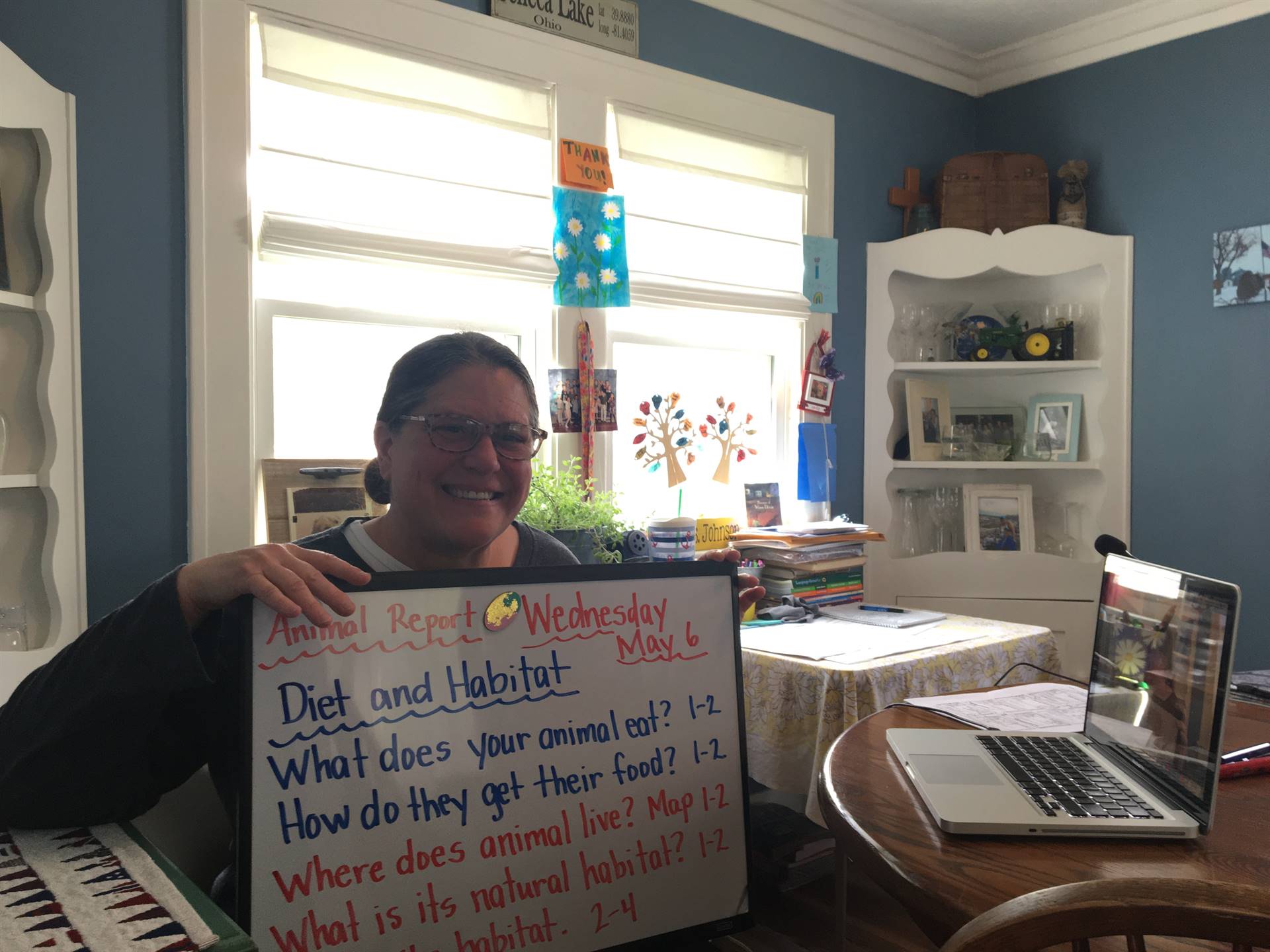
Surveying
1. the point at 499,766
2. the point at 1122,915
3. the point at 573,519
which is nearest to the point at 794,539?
the point at 573,519

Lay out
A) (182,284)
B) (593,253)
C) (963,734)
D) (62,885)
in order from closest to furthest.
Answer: (62,885), (963,734), (182,284), (593,253)

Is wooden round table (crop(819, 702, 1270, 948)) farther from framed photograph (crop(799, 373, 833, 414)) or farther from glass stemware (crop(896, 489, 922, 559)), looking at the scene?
glass stemware (crop(896, 489, 922, 559))

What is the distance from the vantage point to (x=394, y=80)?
2277 mm

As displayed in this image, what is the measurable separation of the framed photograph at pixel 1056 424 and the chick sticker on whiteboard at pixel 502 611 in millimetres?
2686

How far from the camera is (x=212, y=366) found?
6.64 feet

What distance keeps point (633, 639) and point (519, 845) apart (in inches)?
10.0

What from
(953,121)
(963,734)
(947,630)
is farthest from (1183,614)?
(953,121)

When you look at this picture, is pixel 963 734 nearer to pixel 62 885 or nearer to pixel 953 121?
pixel 62 885

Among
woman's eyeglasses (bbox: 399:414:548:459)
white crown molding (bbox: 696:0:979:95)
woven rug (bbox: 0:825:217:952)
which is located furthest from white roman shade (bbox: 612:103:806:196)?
woven rug (bbox: 0:825:217:952)

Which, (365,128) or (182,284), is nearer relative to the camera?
(182,284)

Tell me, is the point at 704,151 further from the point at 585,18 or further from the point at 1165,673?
the point at 1165,673

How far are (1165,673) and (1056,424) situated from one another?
8.04 feet

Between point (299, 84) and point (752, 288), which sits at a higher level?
point (299, 84)

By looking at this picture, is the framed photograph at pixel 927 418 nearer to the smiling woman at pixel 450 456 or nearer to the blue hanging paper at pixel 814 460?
the blue hanging paper at pixel 814 460
